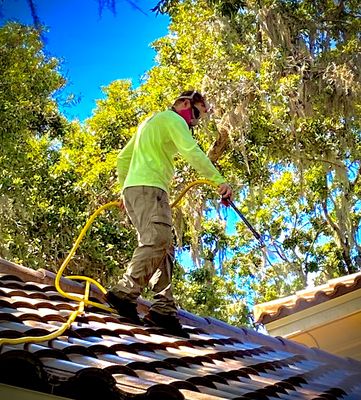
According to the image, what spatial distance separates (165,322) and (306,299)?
2.66 meters

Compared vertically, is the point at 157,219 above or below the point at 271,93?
below

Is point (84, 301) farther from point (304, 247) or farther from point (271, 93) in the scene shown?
point (304, 247)

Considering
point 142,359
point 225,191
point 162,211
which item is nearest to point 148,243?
point 162,211

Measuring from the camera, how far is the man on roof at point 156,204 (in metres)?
3.58

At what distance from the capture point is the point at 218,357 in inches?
129

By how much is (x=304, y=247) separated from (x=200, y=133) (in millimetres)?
5105

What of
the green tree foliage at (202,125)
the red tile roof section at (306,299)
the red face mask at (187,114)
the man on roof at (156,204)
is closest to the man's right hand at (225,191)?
the man on roof at (156,204)

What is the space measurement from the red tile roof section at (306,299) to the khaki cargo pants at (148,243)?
97.0 inches

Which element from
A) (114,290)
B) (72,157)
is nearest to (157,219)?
(114,290)

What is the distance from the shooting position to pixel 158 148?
3.80m

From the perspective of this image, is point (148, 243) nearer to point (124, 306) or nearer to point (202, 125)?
point (124, 306)

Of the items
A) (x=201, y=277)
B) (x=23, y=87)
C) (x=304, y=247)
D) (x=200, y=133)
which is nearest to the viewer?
(x=23, y=87)

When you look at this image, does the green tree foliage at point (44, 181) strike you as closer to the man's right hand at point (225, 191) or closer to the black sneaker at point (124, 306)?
the black sneaker at point (124, 306)

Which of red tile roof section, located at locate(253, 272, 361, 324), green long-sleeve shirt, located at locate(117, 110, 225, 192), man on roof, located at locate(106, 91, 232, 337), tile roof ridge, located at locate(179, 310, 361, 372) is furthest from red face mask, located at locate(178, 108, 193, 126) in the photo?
red tile roof section, located at locate(253, 272, 361, 324)
